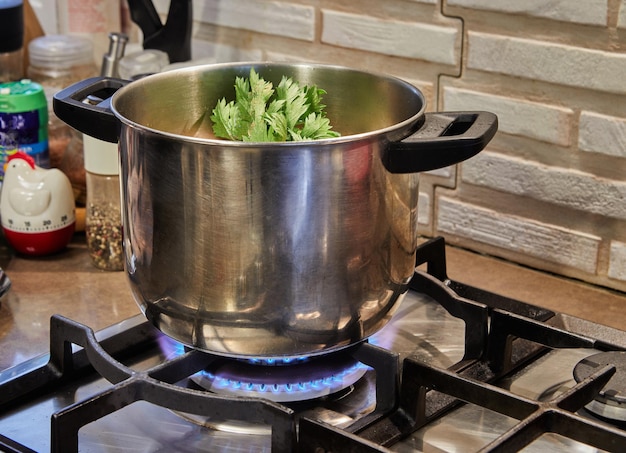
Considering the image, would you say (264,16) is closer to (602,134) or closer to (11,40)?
(11,40)

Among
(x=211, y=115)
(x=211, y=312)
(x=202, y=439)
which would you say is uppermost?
(x=211, y=115)

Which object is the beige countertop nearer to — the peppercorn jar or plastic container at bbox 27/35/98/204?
the peppercorn jar

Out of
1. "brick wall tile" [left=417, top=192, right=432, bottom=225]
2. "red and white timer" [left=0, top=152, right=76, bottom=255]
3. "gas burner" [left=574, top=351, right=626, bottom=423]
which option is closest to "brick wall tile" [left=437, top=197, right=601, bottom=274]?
"brick wall tile" [left=417, top=192, right=432, bottom=225]

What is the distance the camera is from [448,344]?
3.12ft

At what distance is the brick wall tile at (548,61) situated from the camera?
1.03 meters

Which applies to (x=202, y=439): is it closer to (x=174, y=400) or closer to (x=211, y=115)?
(x=174, y=400)

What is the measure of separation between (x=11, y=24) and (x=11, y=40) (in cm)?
2

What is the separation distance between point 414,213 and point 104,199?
0.49m

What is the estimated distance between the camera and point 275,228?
28.1 inches

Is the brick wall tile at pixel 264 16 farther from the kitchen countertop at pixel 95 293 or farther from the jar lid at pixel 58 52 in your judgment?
the kitchen countertop at pixel 95 293

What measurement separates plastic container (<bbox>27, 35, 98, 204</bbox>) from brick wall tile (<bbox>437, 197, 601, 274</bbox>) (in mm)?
532

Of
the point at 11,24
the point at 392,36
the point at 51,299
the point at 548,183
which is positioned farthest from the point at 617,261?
the point at 11,24

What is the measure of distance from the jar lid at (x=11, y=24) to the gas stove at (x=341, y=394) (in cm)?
58

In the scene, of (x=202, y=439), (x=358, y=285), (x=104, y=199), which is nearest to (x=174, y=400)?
(x=202, y=439)
